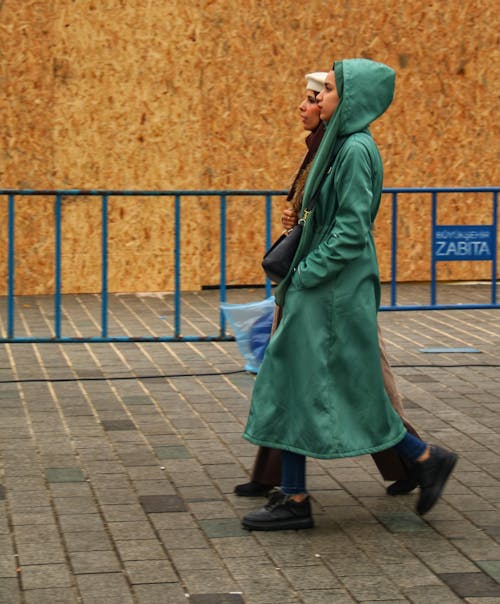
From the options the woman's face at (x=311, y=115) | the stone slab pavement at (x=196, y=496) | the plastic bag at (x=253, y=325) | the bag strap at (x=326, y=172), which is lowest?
the stone slab pavement at (x=196, y=496)

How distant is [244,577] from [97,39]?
8.17 meters

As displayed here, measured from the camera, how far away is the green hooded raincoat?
5.25 meters

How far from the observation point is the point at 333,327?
531cm

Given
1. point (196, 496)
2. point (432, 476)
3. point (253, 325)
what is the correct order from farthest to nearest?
1. point (253, 325)
2. point (196, 496)
3. point (432, 476)

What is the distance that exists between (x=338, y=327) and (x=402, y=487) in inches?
37.7

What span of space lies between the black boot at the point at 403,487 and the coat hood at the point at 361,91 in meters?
1.54

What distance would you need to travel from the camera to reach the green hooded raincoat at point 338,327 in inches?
207

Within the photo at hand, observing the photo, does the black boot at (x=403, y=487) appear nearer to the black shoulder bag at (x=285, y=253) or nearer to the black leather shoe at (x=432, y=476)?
the black leather shoe at (x=432, y=476)

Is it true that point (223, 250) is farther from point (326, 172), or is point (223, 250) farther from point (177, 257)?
point (326, 172)

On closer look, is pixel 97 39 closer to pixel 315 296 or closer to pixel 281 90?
pixel 281 90

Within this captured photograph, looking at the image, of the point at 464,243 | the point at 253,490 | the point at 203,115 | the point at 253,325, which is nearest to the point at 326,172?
the point at 253,490

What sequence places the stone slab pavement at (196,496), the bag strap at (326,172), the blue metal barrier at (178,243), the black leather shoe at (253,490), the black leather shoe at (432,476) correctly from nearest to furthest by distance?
1. the stone slab pavement at (196,496)
2. the bag strap at (326,172)
3. the black leather shoe at (432,476)
4. the black leather shoe at (253,490)
5. the blue metal barrier at (178,243)

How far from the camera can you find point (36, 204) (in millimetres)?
12078

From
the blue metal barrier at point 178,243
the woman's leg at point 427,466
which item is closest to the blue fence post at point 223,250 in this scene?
the blue metal barrier at point 178,243
